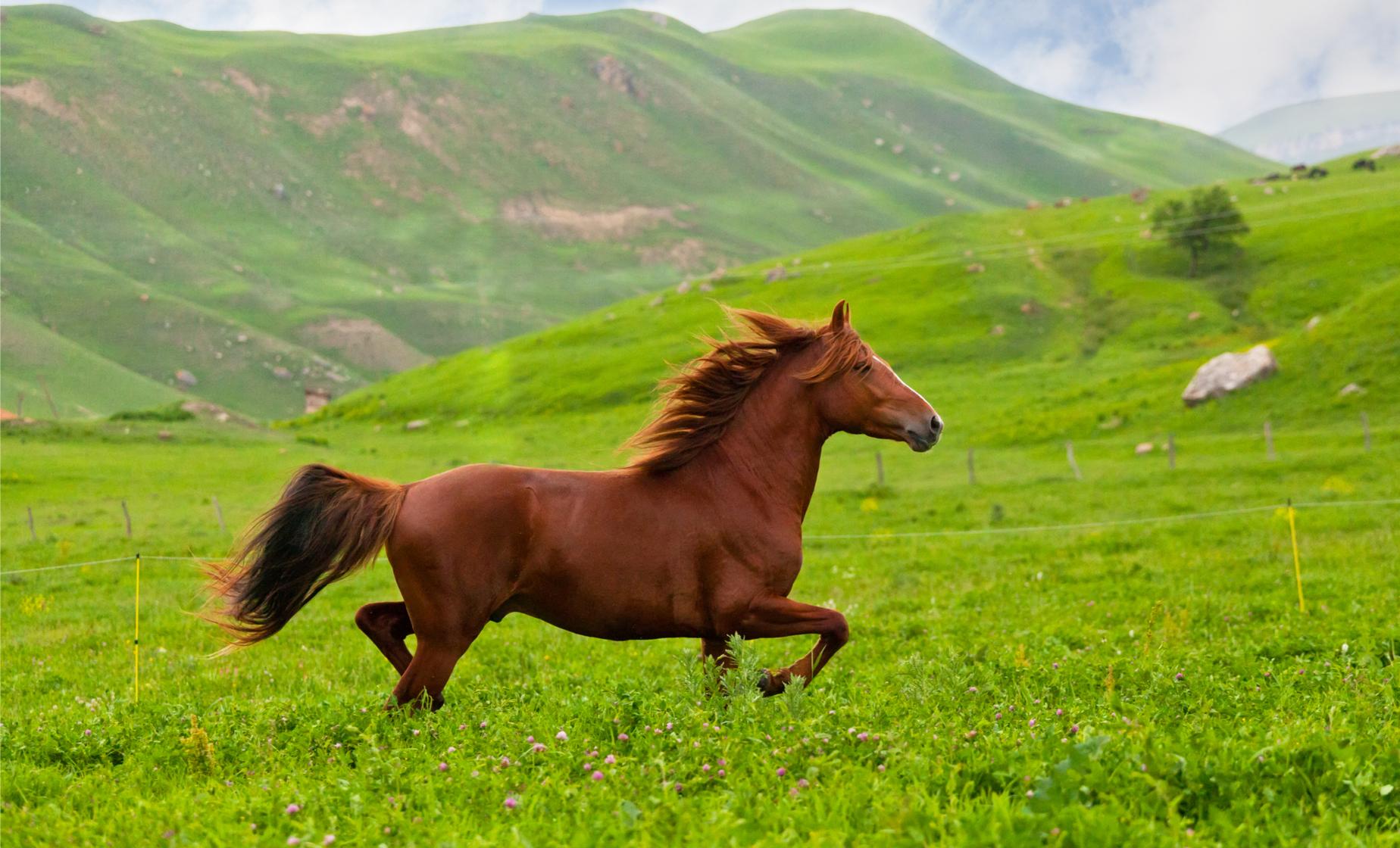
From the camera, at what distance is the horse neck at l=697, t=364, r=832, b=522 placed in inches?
332

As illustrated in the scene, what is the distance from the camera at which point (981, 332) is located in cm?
7856

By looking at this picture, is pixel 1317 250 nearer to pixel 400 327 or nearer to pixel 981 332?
pixel 981 332

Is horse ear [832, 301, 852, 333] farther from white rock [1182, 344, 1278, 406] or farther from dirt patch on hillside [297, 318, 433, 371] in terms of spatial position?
dirt patch on hillside [297, 318, 433, 371]

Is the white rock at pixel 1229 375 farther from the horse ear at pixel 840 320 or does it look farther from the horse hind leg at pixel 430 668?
the horse hind leg at pixel 430 668

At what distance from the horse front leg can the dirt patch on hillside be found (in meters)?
179

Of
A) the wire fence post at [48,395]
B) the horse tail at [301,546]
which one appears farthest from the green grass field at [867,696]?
the wire fence post at [48,395]

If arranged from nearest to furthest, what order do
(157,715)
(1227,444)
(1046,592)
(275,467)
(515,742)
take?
(515,742) < (157,715) < (1046,592) < (1227,444) < (275,467)

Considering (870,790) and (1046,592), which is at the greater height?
(870,790)

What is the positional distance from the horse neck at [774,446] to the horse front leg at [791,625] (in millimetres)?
831

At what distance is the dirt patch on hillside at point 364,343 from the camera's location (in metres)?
180

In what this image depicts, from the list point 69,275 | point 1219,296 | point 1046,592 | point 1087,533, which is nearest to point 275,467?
point 1087,533

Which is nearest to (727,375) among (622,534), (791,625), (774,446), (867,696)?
(774,446)

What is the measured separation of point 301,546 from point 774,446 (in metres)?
3.52

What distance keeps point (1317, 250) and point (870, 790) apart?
8748 centimetres
